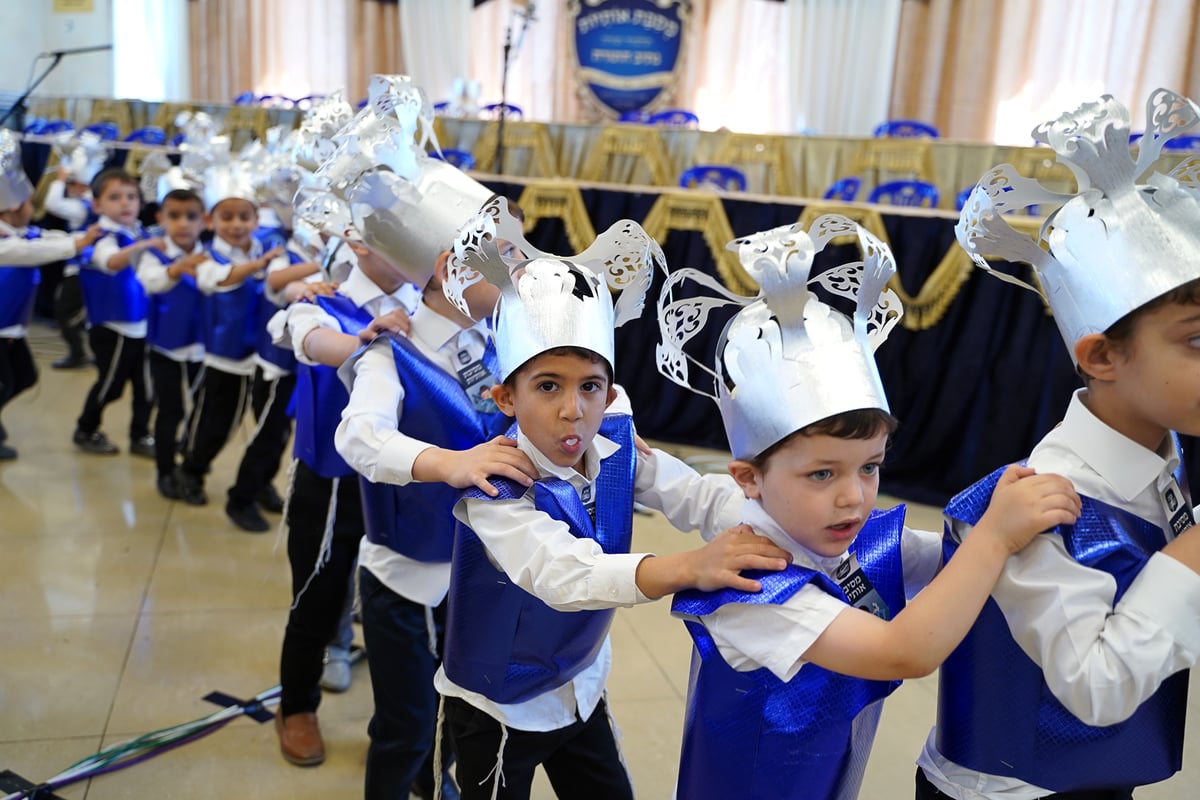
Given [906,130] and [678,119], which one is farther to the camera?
[678,119]

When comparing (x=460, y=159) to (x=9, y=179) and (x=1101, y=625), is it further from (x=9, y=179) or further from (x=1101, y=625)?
(x=1101, y=625)

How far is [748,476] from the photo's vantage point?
0.95m

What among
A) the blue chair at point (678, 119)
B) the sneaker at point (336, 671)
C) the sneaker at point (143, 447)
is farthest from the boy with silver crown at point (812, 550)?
the blue chair at point (678, 119)

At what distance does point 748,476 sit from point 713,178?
16.8 feet

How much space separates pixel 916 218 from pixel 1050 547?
3.09m

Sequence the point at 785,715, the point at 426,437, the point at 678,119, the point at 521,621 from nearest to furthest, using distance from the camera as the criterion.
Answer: the point at 785,715 < the point at 521,621 < the point at 426,437 < the point at 678,119

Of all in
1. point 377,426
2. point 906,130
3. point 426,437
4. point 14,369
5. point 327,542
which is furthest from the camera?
point 906,130

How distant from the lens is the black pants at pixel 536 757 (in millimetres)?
1219

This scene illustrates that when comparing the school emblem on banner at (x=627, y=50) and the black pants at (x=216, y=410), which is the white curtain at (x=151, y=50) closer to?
the school emblem on banner at (x=627, y=50)

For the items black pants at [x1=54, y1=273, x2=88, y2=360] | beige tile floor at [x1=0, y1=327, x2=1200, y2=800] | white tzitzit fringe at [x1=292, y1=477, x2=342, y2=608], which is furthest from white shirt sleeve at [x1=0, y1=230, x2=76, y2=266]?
black pants at [x1=54, y1=273, x2=88, y2=360]

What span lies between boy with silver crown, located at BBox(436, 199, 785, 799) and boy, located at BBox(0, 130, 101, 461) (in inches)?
102

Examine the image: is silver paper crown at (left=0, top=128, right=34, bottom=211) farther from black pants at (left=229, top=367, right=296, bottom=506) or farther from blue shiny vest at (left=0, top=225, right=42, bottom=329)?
black pants at (left=229, top=367, right=296, bottom=506)

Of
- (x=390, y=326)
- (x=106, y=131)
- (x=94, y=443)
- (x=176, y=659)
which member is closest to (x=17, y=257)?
(x=94, y=443)

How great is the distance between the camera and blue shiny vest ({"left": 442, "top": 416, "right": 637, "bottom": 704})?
117 centimetres
